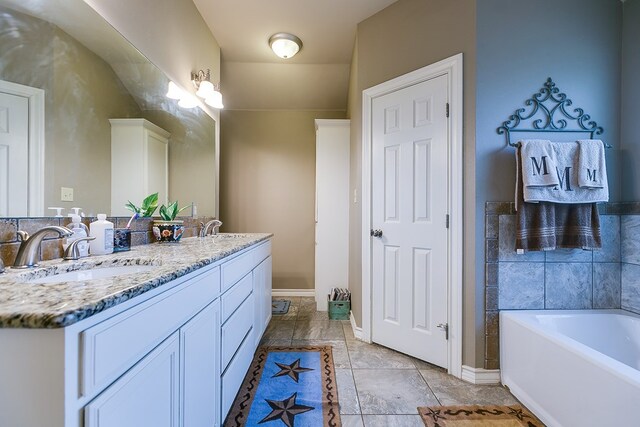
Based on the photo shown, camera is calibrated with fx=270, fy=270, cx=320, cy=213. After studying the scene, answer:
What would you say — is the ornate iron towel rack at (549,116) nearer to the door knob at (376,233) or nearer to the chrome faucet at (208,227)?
the door knob at (376,233)

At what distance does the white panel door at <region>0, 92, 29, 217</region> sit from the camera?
86cm

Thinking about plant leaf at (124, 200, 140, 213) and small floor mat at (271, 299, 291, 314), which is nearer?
plant leaf at (124, 200, 140, 213)

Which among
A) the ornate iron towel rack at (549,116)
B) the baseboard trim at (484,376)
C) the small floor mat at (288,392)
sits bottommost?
the small floor mat at (288,392)

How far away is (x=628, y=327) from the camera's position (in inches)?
59.6

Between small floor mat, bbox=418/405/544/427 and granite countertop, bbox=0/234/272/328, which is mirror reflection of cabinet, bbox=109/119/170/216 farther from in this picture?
small floor mat, bbox=418/405/544/427

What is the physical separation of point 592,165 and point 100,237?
8.24ft

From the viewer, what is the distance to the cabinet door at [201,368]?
2.93ft

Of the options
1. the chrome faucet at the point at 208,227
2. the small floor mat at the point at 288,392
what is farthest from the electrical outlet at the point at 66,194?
the small floor mat at the point at 288,392

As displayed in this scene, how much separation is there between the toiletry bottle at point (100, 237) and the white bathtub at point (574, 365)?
6.81ft

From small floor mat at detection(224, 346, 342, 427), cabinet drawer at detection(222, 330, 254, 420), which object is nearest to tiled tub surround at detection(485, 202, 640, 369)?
small floor mat at detection(224, 346, 342, 427)

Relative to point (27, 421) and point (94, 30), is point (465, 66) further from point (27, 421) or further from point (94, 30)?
point (27, 421)

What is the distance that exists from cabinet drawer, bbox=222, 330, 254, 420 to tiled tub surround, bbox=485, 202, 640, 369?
142 cm

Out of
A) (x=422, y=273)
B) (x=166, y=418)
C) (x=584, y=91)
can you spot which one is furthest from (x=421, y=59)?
(x=166, y=418)

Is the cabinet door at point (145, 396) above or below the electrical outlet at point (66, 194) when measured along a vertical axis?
below
